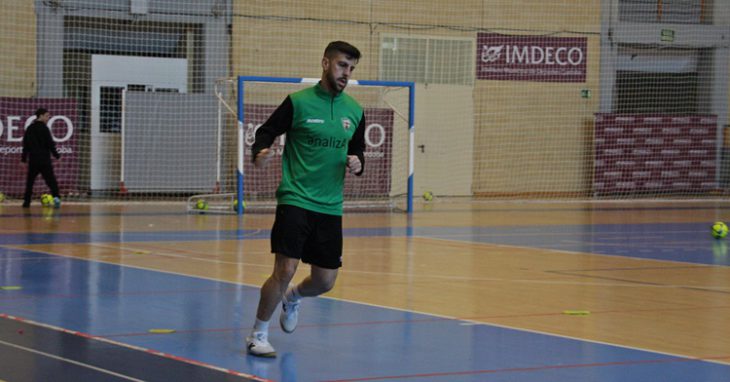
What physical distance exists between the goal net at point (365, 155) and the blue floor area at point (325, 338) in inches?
469

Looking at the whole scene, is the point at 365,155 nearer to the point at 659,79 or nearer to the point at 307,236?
the point at 659,79

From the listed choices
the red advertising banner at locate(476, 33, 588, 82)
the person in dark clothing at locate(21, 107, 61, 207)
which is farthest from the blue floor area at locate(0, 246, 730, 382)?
the red advertising banner at locate(476, 33, 588, 82)

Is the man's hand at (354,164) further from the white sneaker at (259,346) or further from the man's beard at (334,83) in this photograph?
the white sneaker at (259,346)

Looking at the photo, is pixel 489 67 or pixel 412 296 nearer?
pixel 412 296

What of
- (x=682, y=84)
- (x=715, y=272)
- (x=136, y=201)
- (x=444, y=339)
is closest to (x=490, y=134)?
(x=682, y=84)

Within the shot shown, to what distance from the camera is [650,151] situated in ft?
100

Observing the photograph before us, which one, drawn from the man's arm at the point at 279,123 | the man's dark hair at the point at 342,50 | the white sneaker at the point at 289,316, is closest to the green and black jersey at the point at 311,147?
the man's arm at the point at 279,123

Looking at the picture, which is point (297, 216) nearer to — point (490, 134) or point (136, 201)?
point (136, 201)

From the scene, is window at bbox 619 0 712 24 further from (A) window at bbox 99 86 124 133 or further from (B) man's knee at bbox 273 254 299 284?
(B) man's knee at bbox 273 254 299 284

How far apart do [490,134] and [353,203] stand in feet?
27.0

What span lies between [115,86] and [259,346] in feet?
69.3

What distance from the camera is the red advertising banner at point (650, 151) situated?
30.3 m

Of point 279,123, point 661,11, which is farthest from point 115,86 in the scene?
point 279,123

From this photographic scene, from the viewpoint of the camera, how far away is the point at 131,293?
31.7ft
